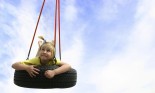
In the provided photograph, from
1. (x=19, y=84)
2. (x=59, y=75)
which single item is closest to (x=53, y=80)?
(x=59, y=75)

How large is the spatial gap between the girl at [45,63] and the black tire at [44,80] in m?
0.09

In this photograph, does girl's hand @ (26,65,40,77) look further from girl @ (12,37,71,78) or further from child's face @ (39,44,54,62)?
child's face @ (39,44,54,62)

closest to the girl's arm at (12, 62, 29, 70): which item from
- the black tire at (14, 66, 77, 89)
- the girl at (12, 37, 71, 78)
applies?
the girl at (12, 37, 71, 78)

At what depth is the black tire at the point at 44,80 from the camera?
8500 mm

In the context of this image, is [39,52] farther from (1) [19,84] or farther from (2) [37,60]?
(1) [19,84]

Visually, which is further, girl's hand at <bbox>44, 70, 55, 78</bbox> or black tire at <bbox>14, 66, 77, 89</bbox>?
black tire at <bbox>14, 66, 77, 89</bbox>

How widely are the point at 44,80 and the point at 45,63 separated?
38cm

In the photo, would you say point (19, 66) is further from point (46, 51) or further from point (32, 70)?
point (46, 51)

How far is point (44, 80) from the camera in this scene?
28.0 ft

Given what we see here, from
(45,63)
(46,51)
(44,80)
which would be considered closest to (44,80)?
(44,80)

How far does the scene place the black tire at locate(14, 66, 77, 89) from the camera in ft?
27.9

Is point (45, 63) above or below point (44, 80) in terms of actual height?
above

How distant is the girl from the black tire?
88 mm

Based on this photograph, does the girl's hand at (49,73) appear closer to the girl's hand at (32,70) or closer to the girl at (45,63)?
the girl at (45,63)
